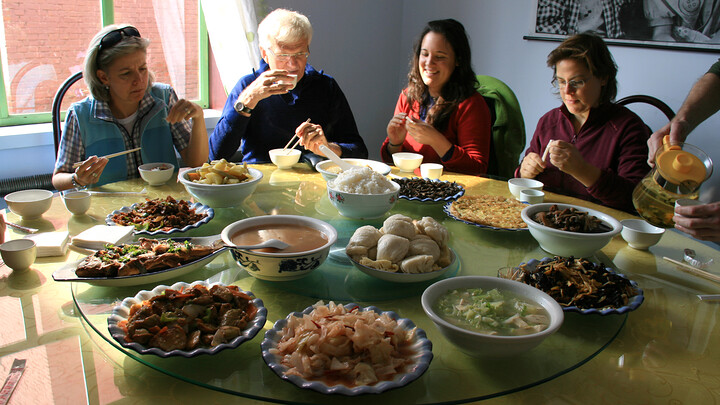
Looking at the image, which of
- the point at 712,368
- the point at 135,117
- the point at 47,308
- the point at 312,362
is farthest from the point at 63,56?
the point at 712,368

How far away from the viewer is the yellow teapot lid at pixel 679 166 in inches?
64.5

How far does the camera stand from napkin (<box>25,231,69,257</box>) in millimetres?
1504

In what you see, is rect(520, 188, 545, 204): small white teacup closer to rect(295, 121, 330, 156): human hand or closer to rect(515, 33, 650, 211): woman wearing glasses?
rect(515, 33, 650, 211): woman wearing glasses

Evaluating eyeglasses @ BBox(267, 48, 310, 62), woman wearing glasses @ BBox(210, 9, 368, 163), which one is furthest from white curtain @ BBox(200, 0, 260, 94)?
eyeglasses @ BBox(267, 48, 310, 62)

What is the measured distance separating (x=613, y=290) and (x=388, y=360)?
0.62 m

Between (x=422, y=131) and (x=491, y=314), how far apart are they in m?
1.72

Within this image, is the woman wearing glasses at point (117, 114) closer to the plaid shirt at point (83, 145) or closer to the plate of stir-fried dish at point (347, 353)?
the plaid shirt at point (83, 145)

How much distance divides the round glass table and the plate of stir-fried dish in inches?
1.8

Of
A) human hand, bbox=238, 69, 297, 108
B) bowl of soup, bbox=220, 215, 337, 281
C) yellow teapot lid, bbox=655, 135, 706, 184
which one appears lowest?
bowl of soup, bbox=220, 215, 337, 281

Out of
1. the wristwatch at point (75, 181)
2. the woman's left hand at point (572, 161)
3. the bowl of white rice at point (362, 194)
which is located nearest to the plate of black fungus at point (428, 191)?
the bowl of white rice at point (362, 194)

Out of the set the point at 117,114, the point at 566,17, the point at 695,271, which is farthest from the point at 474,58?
the point at 695,271

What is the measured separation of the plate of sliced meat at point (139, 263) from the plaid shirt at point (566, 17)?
3.28m

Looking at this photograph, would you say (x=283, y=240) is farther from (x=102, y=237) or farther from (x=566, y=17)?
(x=566, y=17)

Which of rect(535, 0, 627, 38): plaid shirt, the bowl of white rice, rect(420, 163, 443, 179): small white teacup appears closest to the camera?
Result: the bowl of white rice
